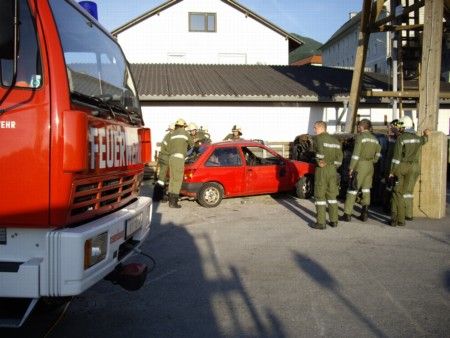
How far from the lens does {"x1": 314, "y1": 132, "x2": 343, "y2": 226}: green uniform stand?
26.1 ft

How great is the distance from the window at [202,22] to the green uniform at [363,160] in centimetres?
1937

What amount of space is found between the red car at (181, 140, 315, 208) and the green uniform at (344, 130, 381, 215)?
280 centimetres

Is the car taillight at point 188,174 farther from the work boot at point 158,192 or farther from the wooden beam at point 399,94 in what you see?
the wooden beam at point 399,94

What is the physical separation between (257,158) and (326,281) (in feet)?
19.8

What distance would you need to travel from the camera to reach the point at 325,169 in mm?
8055

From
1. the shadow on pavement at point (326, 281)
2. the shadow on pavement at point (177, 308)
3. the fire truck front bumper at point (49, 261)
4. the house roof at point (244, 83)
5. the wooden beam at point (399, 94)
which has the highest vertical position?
the house roof at point (244, 83)

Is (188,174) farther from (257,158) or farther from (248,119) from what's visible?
(248,119)

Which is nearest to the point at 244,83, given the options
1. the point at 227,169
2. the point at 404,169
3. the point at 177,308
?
the point at 227,169

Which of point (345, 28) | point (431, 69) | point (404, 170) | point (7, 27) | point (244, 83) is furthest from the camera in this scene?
point (345, 28)

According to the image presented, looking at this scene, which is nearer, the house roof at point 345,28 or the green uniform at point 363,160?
the green uniform at point 363,160

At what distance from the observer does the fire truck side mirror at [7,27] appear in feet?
9.99

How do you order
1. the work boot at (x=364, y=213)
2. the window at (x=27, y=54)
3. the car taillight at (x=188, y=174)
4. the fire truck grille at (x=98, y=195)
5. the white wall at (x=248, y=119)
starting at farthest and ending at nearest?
the white wall at (x=248, y=119)
the car taillight at (x=188, y=174)
the work boot at (x=364, y=213)
the fire truck grille at (x=98, y=195)
the window at (x=27, y=54)

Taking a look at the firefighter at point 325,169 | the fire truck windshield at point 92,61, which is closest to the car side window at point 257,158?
the firefighter at point 325,169

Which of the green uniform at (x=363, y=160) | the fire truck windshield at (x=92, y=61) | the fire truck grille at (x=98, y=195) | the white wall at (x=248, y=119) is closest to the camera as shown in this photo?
the fire truck grille at (x=98, y=195)
